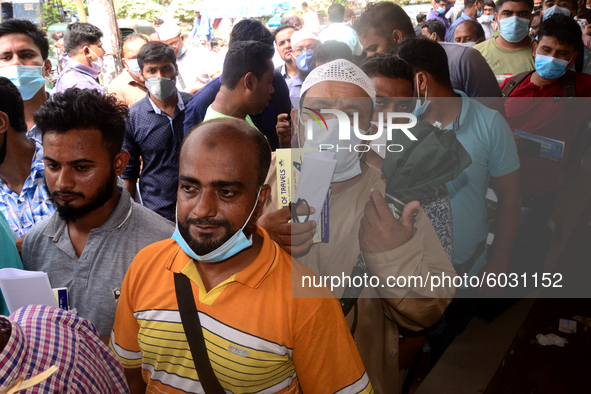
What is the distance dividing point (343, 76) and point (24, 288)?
5.03 ft

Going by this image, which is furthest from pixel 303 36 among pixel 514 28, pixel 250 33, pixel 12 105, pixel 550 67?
pixel 12 105

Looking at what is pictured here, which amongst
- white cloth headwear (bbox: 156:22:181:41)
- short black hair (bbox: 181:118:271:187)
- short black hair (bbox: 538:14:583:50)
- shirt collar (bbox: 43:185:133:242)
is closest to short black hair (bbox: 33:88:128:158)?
shirt collar (bbox: 43:185:133:242)

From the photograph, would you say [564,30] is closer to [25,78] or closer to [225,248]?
[225,248]

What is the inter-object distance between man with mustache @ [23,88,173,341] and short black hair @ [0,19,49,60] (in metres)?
1.73

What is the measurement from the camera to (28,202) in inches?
88.8

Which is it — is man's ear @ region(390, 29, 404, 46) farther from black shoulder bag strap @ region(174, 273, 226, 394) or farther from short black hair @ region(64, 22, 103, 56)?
short black hair @ region(64, 22, 103, 56)

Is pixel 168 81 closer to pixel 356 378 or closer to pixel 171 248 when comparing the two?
pixel 171 248

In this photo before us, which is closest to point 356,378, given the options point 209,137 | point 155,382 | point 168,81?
point 155,382

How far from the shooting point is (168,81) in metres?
3.81

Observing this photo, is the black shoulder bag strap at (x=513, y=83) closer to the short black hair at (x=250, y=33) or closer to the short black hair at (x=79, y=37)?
the short black hair at (x=250, y=33)

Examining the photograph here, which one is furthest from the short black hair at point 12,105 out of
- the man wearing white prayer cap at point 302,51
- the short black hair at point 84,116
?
the man wearing white prayer cap at point 302,51

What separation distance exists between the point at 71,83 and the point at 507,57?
4425mm

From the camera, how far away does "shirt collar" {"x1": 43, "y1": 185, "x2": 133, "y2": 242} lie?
1903 millimetres

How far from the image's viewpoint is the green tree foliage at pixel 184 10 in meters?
21.4
